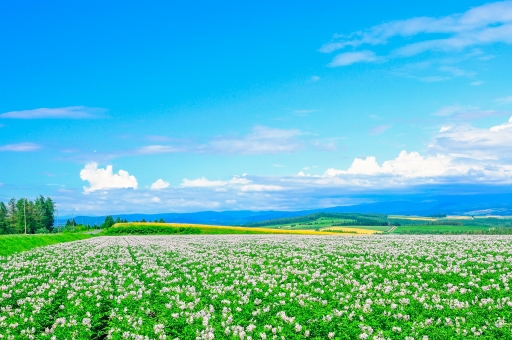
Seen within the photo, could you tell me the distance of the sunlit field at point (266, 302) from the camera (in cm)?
1181

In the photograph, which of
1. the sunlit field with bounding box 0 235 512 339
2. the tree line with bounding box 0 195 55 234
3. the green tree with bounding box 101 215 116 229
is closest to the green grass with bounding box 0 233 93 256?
the sunlit field with bounding box 0 235 512 339

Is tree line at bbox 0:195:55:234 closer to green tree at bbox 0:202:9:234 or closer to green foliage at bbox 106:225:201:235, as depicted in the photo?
green tree at bbox 0:202:9:234

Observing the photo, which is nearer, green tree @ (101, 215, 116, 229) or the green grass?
the green grass

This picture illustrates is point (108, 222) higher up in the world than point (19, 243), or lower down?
lower down

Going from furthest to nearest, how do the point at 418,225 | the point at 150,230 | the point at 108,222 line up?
the point at 108,222
the point at 418,225
the point at 150,230

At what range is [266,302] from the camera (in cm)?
1473

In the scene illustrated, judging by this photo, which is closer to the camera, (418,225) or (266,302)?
(266,302)

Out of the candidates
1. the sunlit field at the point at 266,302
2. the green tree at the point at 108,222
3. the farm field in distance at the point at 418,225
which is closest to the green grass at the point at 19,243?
the sunlit field at the point at 266,302

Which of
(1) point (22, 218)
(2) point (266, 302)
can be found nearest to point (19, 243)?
(2) point (266, 302)

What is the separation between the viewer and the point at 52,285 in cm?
1931

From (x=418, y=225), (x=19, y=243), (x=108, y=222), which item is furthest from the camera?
(x=108, y=222)

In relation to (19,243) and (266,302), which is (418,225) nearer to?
(19,243)

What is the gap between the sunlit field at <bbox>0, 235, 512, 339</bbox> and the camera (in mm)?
11812

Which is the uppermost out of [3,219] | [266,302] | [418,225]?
[266,302]
